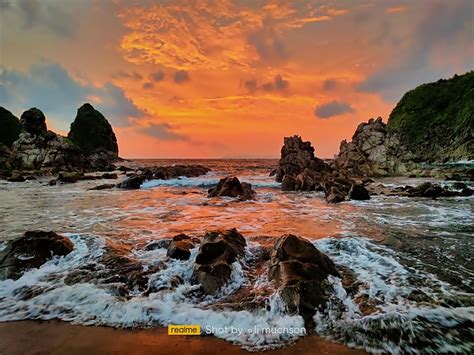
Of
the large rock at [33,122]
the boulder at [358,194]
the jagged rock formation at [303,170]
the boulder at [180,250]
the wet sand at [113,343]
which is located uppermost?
the large rock at [33,122]

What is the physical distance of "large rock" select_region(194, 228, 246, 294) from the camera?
19.7 ft

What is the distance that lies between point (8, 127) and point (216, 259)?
9778 centimetres

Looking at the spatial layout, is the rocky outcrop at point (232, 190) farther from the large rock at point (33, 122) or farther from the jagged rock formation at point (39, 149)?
the large rock at point (33, 122)

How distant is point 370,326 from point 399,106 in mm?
137590

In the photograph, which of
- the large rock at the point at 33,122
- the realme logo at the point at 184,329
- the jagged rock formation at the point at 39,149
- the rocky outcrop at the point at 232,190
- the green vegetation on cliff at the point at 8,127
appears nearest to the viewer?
the realme logo at the point at 184,329

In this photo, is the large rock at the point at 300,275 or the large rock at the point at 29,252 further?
the large rock at the point at 29,252

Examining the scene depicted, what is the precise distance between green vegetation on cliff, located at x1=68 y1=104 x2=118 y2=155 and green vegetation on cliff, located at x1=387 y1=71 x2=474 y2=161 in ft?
320

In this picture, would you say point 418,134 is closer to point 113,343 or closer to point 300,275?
point 300,275

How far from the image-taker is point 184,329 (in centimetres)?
468

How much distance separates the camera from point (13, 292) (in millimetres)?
5891

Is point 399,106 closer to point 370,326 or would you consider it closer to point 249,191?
point 249,191

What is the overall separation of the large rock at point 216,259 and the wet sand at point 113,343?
153cm

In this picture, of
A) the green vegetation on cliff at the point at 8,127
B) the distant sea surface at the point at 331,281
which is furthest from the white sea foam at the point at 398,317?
the green vegetation on cliff at the point at 8,127

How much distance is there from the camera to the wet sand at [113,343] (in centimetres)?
409
